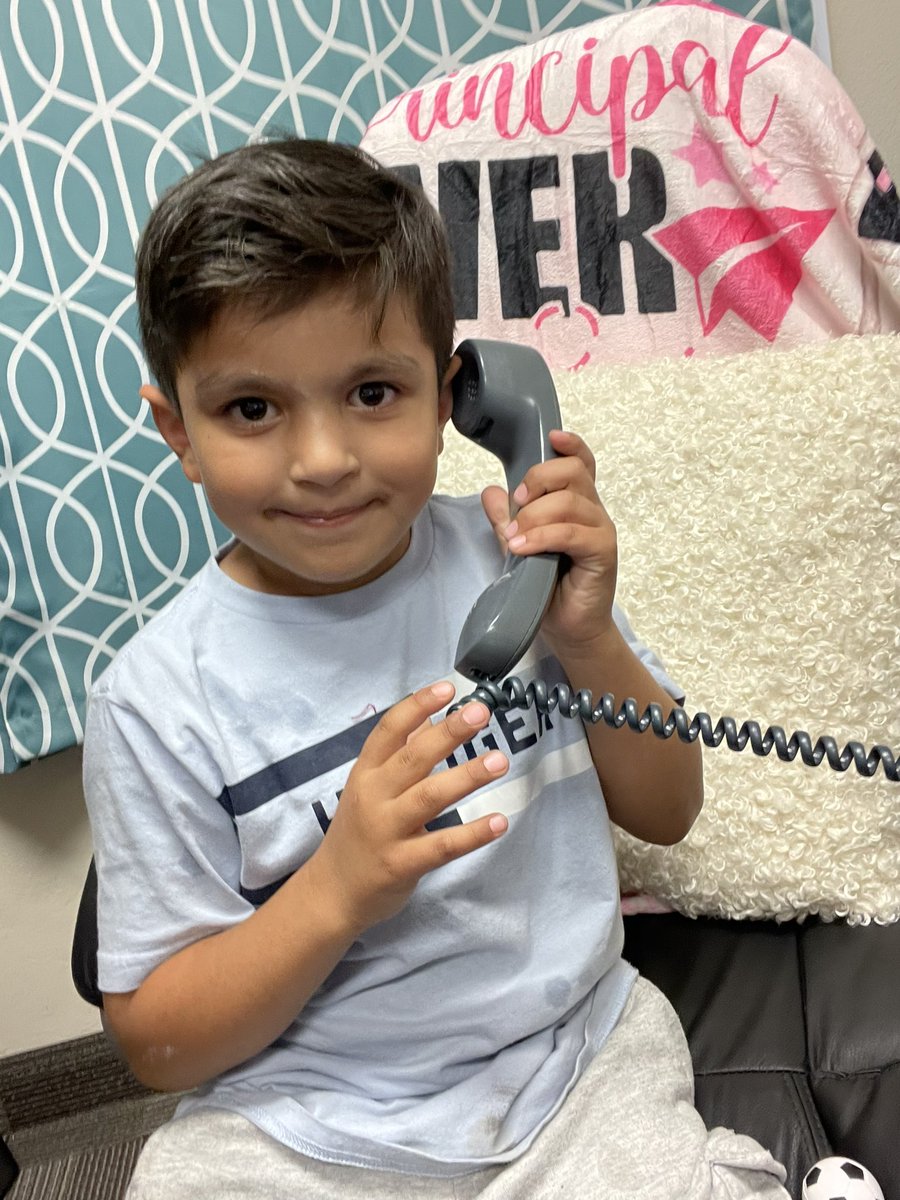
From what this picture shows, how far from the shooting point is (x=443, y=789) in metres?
0.64

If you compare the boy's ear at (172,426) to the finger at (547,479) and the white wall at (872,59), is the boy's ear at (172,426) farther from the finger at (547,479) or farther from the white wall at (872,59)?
the white wall at (872,59)

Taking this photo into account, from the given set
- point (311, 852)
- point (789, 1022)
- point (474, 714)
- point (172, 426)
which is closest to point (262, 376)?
point (172, 426)

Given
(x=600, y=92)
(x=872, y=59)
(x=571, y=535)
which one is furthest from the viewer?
(x=872, y=59)

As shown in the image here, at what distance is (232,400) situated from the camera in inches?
26.6

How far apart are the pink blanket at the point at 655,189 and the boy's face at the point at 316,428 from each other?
1.75 ft

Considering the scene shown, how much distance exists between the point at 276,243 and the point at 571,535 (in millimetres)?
262

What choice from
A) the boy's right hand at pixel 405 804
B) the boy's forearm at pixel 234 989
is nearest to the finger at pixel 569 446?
the boy's right hand at pixel 405 804

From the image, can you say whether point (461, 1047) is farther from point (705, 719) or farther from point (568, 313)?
point (568, 313)

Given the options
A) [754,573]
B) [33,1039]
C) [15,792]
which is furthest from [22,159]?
[33,1039]

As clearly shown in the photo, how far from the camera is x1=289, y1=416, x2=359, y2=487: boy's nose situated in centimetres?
66

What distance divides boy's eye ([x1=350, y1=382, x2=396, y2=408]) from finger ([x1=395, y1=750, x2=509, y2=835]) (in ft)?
0.76

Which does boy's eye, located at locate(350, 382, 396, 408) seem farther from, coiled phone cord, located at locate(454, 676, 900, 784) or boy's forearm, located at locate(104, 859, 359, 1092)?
boy's forearm, located at locate(104, 859, 359, 1092)

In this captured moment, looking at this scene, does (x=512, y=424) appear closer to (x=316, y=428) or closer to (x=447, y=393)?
(x=447, y=393)

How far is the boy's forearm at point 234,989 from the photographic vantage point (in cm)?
72
